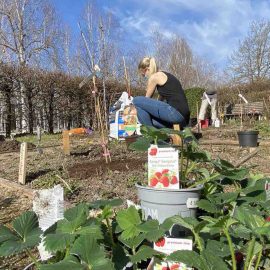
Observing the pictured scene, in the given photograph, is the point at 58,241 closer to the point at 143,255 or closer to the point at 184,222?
the point at 143,255

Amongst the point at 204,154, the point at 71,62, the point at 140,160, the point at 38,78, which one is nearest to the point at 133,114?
the point at 140,160

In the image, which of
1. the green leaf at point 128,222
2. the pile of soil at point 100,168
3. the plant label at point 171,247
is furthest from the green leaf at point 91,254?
the pile of soil at point 100,168

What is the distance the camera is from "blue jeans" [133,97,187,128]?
12.2ft

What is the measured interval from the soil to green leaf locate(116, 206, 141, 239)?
0.78 metres

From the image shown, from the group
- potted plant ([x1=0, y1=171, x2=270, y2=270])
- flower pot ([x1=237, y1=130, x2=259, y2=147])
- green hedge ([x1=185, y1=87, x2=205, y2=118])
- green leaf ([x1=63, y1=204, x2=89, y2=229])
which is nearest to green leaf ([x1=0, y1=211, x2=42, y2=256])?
potted plant ([x1=0, y1=171, x2=270, y2=270])

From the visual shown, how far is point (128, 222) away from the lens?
1.43m

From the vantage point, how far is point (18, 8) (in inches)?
846

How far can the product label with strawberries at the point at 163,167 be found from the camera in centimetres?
165

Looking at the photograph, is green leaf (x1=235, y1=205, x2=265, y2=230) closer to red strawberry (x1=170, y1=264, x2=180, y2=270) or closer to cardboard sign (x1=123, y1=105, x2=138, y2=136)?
red strawberry (x1=170, y1=264, x2=180, y2=270)

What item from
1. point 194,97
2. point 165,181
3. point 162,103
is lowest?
point 165,181

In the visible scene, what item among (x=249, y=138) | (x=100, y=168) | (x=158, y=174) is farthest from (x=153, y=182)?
(x=249, y=138)

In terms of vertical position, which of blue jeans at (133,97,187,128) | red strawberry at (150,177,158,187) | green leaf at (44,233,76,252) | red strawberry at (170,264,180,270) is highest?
blue jeans at (133,97,187,128)

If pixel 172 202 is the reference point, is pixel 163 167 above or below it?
above

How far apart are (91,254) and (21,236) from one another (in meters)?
0.30
